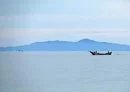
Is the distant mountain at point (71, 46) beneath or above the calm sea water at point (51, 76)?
above

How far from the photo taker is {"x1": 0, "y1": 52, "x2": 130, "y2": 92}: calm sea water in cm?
288

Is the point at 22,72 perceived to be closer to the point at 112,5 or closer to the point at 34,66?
the point at 34,66

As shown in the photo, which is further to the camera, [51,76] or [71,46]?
[51,76]

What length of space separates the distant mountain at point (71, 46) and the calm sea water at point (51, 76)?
0.15 ft

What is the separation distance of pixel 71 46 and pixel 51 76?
0.34 meters

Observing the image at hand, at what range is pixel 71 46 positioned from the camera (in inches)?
120

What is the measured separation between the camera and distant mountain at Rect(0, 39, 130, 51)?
9.72 feet

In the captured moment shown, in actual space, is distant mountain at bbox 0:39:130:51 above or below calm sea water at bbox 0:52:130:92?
above

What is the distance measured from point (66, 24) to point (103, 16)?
1.04 ft

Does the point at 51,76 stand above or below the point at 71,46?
below

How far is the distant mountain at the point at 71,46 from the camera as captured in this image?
296 centimetres

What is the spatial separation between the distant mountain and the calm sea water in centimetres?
4

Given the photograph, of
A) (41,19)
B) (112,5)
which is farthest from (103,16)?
(41,19)

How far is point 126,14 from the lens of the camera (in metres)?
3.02
